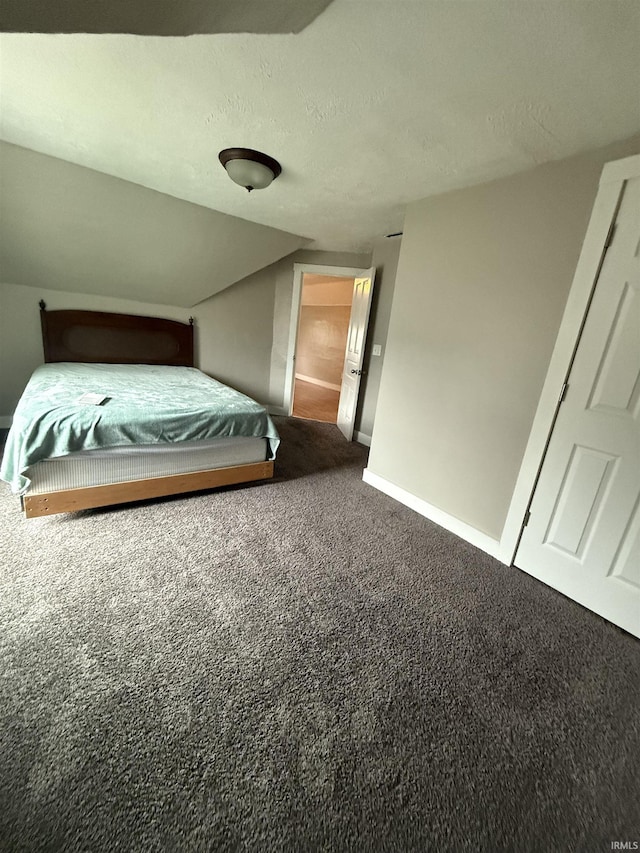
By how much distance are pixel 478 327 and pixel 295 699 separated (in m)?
2.10

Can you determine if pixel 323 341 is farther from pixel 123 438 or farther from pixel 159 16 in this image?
pixel 159 16

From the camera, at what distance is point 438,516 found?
227 centimetres

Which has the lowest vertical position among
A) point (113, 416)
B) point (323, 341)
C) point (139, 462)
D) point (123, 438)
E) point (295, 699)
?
point (295, 699)

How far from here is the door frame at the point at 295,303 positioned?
13.3 ft

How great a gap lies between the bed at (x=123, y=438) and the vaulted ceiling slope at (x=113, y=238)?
0.55 metres

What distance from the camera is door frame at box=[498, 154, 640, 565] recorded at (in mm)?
1456

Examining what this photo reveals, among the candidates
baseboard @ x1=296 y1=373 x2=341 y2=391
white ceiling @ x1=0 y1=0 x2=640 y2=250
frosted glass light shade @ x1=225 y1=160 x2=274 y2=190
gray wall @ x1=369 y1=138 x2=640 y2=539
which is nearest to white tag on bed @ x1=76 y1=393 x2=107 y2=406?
white ceiling @ x1=0 y1=0 x2=640 y2=250

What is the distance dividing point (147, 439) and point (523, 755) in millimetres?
2238

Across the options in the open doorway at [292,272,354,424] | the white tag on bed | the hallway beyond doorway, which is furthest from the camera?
the open doorway at [292,272,354,424]

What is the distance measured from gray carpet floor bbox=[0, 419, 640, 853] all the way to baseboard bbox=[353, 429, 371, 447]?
1939mm

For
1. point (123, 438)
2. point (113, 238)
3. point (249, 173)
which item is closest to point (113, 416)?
point (123, 438)

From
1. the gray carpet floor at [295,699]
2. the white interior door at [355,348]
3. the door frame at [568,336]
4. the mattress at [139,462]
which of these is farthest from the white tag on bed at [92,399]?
the door frame at [568,336]

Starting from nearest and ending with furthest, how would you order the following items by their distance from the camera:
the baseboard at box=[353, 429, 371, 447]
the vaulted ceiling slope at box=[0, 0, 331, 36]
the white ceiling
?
1. the vaulted ceiling slope at box=[0, 0, 331, 36]
2. the white ceiling
3. the baseboard at box=[353, 429, 371, 447]

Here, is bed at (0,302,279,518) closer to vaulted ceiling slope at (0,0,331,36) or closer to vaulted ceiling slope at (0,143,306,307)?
vaulted ceiling slope at (0,143,306,307)
